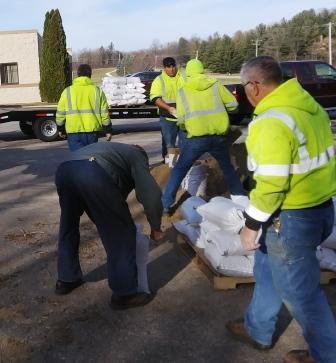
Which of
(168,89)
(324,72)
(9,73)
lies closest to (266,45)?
(9,73)

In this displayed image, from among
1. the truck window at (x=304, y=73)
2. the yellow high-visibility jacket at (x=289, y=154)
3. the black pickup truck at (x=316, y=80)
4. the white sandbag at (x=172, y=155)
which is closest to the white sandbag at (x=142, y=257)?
the yellow high-visibility jacket at (x=289, y=154)

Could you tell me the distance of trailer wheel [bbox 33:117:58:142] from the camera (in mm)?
14992

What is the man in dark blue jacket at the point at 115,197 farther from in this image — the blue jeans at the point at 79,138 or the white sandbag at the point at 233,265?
the blue jeans at the point at 79,138

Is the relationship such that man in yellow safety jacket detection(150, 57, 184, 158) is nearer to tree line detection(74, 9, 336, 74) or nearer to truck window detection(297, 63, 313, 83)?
truck window detection(297, 63, 313, 83)

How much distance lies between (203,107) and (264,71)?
130 inches

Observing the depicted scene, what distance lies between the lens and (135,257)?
4.16 m

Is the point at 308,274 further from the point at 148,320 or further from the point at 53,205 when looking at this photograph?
the point at 53,205

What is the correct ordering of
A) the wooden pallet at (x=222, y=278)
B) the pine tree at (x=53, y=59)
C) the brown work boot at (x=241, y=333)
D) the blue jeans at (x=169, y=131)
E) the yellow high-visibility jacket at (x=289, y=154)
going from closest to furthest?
the yellow high-visibility jacket at (x=289, y=154) → the brown work boot at (x=241, y=333) → the wooden pallet at (x=222, y=278) → the blue jeans at (x=169, y=131) → the pine tree at (x=53, y=59)

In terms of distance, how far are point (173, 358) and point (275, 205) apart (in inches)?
52.1

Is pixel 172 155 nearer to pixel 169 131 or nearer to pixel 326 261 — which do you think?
pixel 169 131

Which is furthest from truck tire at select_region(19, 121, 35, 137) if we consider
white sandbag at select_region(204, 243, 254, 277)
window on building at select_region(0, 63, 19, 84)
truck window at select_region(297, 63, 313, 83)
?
window on building at select_region(0, 63, 19, 84)

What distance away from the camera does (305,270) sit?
2930 mm

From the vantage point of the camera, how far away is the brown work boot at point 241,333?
3553mm

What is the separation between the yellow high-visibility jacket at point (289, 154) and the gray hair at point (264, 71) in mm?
59
